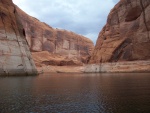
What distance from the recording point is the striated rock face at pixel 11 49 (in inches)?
1335

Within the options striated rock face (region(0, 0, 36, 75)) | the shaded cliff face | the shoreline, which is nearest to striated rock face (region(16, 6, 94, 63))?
the shaded cliff face

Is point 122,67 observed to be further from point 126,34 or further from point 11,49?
point 11,49

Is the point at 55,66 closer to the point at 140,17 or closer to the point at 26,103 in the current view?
the point at 140,17

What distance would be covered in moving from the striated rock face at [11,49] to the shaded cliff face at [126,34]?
31.0 metres

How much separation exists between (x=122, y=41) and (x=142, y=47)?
8.78m

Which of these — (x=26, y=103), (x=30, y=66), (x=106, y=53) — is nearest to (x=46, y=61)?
(x=106, y=53)

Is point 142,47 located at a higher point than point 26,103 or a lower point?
higher

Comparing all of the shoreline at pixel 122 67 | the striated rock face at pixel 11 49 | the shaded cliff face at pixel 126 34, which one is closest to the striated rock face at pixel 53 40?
A: the shaded cliff face at pixel 126 34

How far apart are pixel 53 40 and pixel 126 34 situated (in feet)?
247

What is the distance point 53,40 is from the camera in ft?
435

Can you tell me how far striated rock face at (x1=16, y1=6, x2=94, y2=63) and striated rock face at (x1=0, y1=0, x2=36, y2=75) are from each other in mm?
73150

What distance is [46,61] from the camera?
98250 mm

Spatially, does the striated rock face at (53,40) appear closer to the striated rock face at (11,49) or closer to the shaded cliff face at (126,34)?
the shaded cliff face at (126,34)

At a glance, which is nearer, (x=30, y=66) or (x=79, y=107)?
(x=79, y=107)
